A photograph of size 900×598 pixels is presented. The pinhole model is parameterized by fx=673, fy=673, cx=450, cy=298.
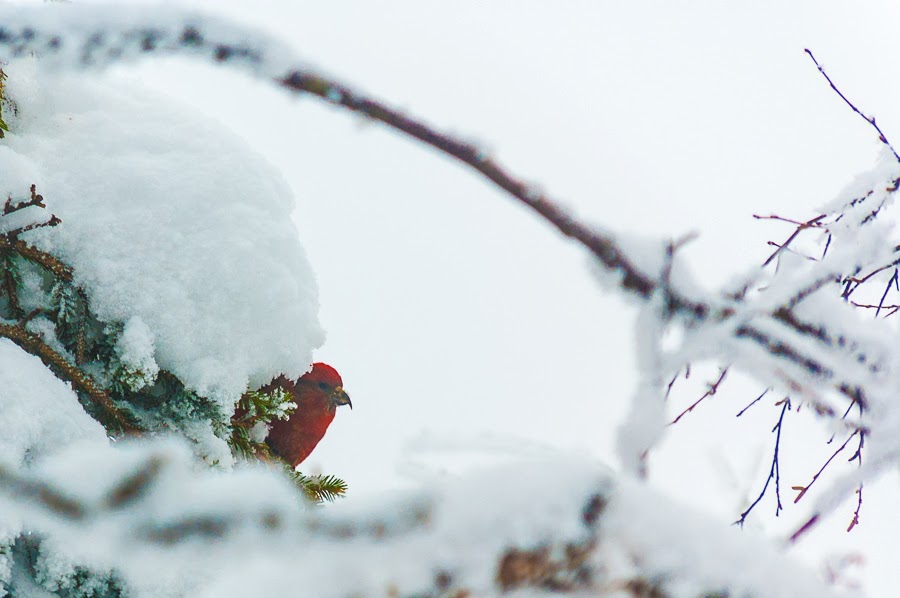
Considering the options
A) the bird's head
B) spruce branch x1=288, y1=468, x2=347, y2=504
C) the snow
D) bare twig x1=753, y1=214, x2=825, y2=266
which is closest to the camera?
the snow

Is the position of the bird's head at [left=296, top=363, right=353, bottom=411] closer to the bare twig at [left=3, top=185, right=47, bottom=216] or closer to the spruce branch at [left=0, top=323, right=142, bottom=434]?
the spruce branch at [left=0, top=323, right=142, bottom=434]

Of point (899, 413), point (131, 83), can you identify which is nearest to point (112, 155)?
point (131, 83)

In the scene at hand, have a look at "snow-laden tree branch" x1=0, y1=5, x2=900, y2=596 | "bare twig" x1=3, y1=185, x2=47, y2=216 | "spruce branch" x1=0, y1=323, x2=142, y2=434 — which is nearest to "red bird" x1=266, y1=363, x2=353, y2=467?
"spruce branch" x1=0, y1=323, x2=142, y2=434

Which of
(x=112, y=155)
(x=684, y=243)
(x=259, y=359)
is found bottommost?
(x=684, y=243)

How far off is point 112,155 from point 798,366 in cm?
183

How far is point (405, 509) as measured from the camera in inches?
16.9

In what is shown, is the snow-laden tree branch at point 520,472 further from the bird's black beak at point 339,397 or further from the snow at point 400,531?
the bird's black beak at point 339,397

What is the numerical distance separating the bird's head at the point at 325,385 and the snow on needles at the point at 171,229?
0.74 feet

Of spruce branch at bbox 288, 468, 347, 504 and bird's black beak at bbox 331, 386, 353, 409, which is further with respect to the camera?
bird's black beak at bbox 331, 386, 353, 409

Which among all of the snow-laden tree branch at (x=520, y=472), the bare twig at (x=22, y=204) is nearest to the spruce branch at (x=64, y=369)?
the bare twig at (x=22, y=204)

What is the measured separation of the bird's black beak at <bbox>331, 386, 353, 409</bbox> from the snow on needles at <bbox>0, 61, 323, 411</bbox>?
0.28 meters

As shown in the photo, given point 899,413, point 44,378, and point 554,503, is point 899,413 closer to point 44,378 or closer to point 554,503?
point 554,503

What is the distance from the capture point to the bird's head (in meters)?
2.21

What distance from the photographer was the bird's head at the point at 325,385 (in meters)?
2.21
